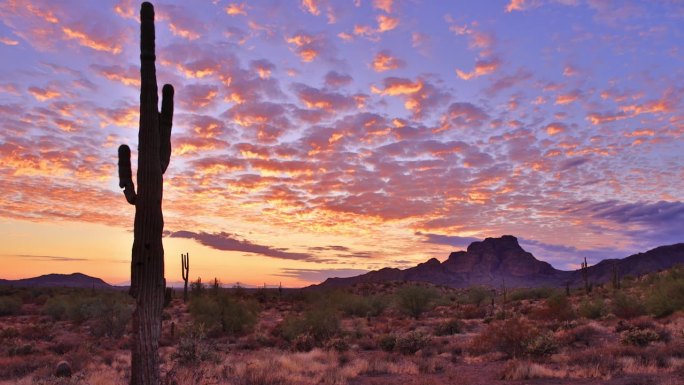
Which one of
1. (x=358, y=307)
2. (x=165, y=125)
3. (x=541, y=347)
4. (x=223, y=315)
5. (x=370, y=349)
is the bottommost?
(x=370, y=349)

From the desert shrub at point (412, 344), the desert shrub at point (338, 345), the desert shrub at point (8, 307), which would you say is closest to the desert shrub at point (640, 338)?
the desert shrub at point (412, 344)

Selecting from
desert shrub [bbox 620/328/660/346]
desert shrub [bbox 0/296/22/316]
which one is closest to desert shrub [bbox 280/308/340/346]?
desert shrub [bbox 620/328/660/346]

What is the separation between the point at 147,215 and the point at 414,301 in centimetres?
3076

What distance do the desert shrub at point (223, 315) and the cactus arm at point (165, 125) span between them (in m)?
18.9

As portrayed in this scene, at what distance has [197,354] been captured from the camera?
16.3 m

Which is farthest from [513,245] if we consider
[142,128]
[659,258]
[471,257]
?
[142,128]

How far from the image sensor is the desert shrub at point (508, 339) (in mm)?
18000

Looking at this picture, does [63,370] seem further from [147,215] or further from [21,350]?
[147,215]

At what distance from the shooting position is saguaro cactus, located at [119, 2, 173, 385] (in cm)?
910

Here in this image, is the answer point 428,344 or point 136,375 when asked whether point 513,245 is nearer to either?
point 428,344

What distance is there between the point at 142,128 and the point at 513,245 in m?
183

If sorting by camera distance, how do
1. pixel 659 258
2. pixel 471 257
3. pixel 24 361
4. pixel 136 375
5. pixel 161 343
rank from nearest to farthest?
pixel 136 375, pixel 24 361, pixel 161 343, pixel 659 258, pixel 471 257

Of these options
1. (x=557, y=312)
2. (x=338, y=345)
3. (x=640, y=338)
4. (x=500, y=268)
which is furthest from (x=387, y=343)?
(x=500, y=268)

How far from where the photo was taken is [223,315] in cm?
2844
